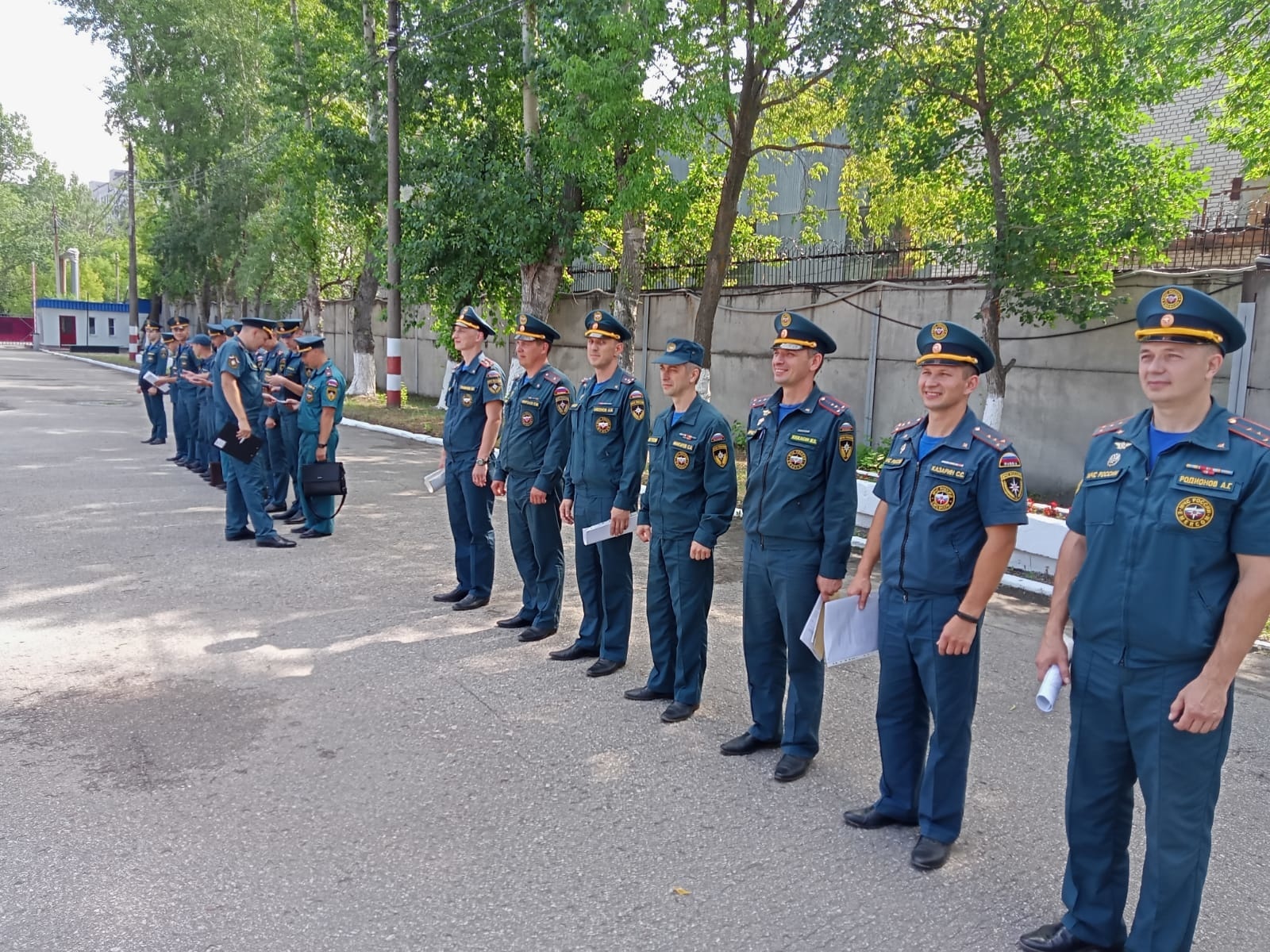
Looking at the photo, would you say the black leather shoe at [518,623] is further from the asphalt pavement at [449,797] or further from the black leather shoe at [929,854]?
the black leather shoe at [929,854]

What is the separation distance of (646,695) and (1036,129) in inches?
316

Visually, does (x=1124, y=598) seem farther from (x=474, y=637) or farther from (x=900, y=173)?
(x=900, y=173)

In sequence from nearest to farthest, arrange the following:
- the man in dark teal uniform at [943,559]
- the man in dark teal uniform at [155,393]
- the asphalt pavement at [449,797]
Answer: the asphalt pavement at [449,797], the man in dark teal uniform at [943,559], the man in dark teal uniform at [155,393]

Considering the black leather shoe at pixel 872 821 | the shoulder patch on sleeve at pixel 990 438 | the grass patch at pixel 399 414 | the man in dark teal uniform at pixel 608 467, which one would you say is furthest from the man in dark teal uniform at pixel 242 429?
the grass patch at pixel 399 414

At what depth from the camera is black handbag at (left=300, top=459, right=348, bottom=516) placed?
8180 millimetres

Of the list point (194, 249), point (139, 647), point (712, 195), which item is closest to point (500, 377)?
point (139, 647)

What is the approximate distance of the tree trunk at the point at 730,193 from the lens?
11.9 meters

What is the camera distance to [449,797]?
3822mm

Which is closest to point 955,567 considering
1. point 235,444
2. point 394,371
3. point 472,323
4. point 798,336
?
point 798,336

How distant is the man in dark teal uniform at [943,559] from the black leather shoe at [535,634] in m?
2.67

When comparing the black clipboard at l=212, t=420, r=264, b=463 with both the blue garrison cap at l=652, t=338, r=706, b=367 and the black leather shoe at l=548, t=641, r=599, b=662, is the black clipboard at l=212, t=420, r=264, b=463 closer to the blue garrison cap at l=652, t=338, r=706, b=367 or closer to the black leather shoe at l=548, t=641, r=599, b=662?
the black leather shoe at l=548, t=641, r=599, b=662

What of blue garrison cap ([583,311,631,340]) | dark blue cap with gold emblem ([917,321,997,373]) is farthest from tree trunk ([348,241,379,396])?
dark blue cap with gold emblem ([917,321,997,373])

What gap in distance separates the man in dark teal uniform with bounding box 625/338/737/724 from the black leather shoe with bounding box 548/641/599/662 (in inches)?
33.1

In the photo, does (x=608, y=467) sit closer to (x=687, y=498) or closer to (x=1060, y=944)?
(x=687, y=498)
